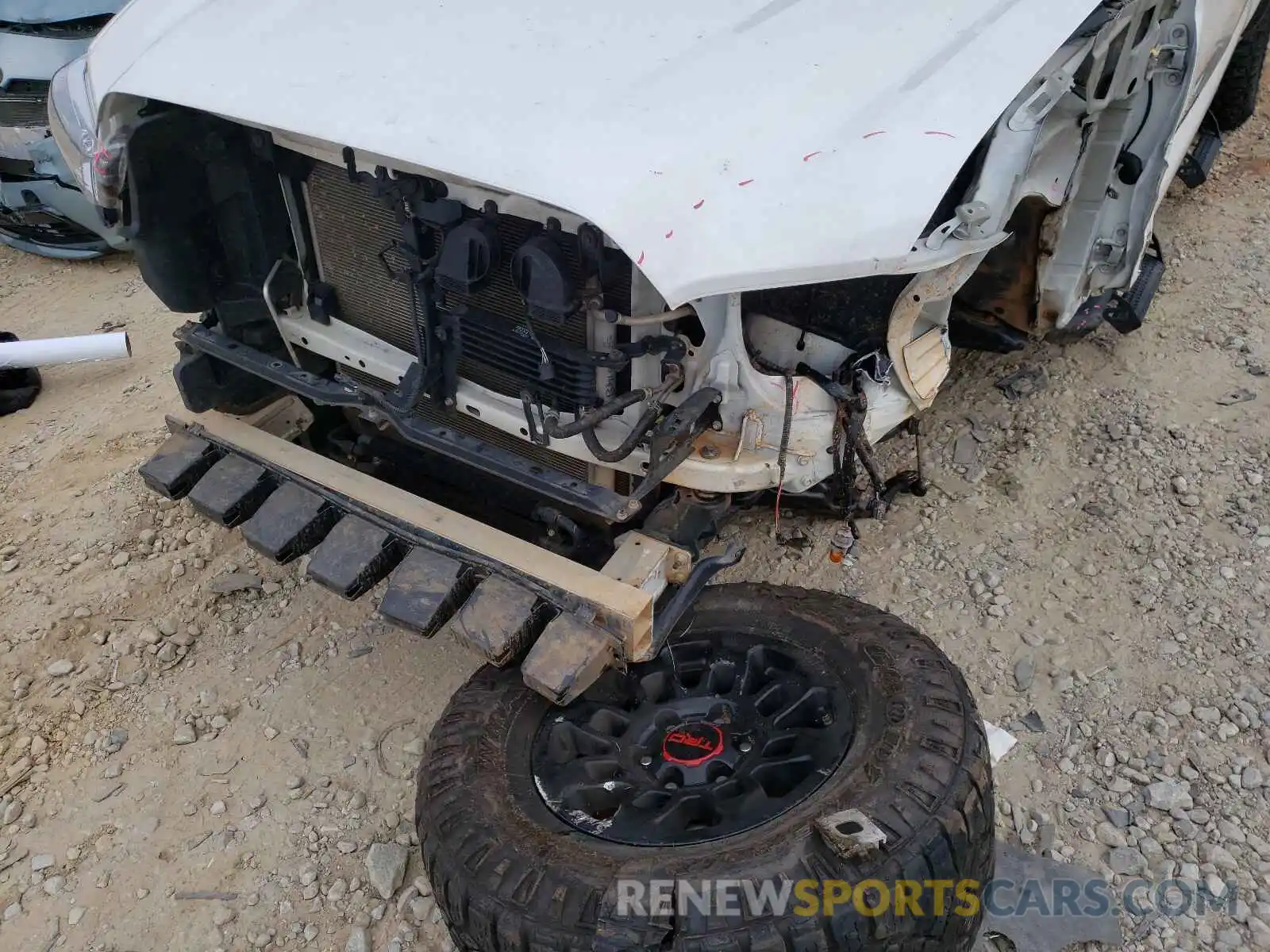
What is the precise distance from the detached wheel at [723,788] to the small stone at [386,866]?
1.02ft

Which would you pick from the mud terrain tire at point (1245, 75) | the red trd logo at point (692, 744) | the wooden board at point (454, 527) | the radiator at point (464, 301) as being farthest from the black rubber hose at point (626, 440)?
the mud terrain tire at point (1245, 75)

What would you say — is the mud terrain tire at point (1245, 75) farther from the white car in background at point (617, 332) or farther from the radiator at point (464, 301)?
the radiator at point (464, 301)

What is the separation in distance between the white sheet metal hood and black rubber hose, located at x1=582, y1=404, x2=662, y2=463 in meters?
0.43

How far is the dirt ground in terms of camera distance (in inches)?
89.6

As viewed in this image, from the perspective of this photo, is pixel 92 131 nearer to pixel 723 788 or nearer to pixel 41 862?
pixel 41 862

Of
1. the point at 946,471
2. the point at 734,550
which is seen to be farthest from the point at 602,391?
the point at 946,471

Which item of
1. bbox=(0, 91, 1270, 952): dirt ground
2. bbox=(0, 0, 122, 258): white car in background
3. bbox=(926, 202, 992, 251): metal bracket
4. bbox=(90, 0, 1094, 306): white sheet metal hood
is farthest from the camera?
bbox=(0, 0, 122, 258): white car in background

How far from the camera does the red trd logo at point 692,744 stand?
217cm

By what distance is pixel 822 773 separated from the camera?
80.2 inches

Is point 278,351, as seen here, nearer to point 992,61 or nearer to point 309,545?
point 309,545

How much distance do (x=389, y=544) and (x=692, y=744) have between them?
34.4 inches

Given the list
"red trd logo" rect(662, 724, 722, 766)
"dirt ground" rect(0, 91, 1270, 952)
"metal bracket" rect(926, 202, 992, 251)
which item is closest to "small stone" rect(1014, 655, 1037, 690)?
"dirt ground" rect(0, 91, 1270, 952)

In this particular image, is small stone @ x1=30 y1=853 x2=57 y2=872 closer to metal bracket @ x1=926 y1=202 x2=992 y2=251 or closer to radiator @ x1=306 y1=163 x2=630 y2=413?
radiator @ x1=306 y1=163 x2=630 y2=413

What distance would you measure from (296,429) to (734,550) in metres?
Answer: 1.47
